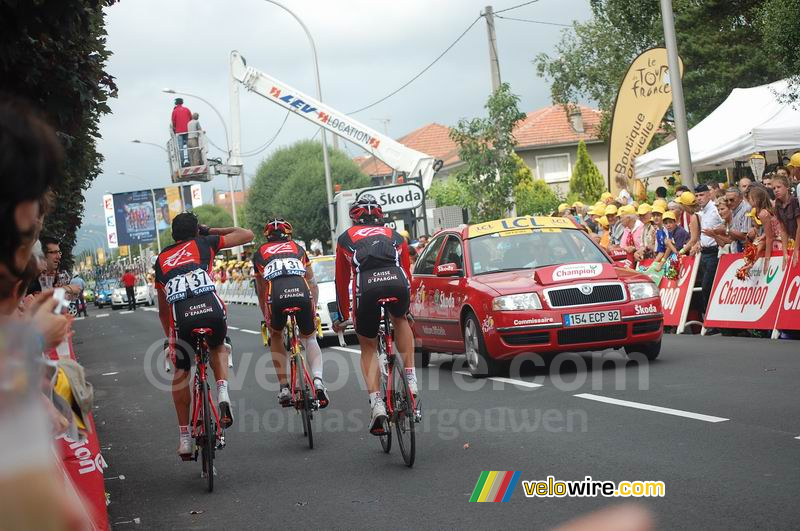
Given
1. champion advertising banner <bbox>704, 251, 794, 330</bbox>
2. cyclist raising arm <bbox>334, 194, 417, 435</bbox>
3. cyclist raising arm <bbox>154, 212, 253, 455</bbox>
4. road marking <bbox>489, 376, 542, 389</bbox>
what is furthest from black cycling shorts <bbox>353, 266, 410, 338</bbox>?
champion advertising banner <bbox>704, 251, 794, 330</bbox>

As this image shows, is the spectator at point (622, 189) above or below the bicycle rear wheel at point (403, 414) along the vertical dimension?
above

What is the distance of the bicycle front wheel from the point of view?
25.3 ft

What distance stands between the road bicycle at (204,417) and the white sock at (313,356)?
1.57 meters

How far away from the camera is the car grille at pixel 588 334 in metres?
11.8

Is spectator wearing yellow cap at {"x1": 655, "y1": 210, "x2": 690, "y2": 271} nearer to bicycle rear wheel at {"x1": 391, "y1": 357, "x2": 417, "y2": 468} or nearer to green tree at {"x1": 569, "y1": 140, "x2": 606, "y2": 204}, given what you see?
bicycle rear wheel at {"x1": 391, "y1": 357, "x2": 417, "y2": 468}

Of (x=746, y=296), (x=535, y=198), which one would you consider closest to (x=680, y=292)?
(x=746, y=296)

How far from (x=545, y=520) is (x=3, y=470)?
14.3 ft

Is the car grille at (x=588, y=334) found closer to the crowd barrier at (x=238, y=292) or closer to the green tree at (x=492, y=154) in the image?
the green tree at (x=492, y=154)

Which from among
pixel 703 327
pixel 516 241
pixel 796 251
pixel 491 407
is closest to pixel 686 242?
pixel 703 327

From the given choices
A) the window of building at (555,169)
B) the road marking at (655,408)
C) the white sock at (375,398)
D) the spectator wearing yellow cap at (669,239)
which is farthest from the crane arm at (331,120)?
the window of building at (555,169)

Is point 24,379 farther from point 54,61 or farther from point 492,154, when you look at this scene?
point 492,154

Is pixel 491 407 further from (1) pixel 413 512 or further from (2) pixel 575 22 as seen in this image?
(2) pixel 575 22

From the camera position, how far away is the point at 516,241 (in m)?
13.2

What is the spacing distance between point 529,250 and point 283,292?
4074 millimetres
